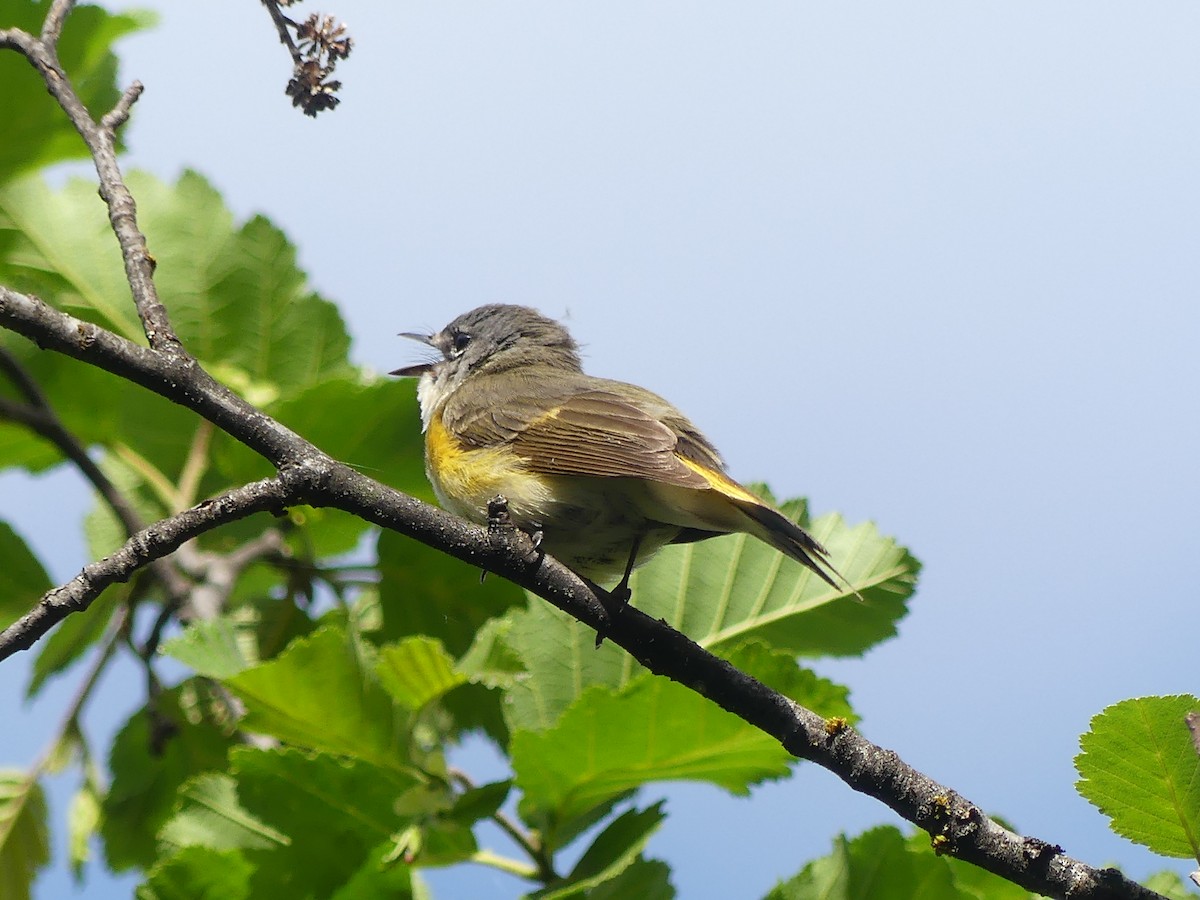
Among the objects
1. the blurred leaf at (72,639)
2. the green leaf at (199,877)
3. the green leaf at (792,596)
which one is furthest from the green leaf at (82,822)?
the green leaf at (792,596)

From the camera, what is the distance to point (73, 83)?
4.11 meters

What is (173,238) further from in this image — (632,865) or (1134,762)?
(1134,762)

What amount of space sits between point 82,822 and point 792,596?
101 inches

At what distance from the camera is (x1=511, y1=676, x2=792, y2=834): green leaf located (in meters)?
2.62

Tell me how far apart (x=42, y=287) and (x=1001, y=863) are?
3354 mm

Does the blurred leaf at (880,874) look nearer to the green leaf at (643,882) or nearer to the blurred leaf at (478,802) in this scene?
the green leaf at (643,882)

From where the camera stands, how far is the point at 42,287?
4.05 m

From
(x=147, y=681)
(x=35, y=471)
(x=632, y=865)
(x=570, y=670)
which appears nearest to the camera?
(x=632, y=865)

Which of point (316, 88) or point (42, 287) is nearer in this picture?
point (316, 88)

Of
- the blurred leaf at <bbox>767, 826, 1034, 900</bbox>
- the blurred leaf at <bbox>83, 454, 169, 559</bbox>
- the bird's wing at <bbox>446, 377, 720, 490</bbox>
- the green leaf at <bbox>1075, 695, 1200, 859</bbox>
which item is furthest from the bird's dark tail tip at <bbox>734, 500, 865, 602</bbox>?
the blurred leaf at <bbox>83, 454, 169, 559</bbox>

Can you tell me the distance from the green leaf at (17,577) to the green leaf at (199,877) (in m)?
1.46

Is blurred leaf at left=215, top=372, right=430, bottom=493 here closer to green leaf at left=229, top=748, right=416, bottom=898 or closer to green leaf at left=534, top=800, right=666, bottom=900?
green leaf at left=229, top=748, right=416, bottom=898

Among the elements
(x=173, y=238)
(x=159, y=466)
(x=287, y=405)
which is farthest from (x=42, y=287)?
(x=287, y=405)

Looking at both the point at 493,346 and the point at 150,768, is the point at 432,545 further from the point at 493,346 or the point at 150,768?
the point at 493,346
